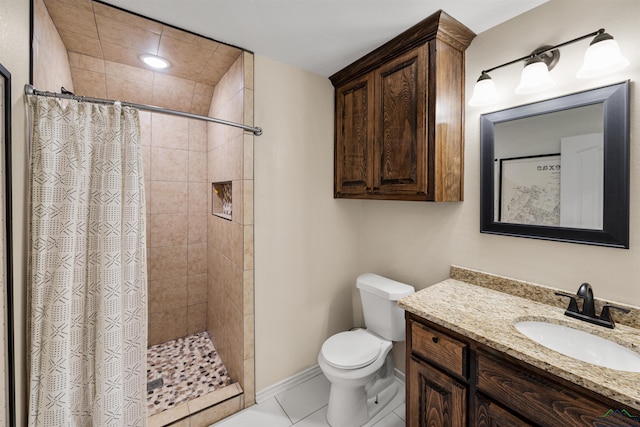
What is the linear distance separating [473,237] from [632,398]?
97 cm

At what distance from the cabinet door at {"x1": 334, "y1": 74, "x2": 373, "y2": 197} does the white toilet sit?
72 centimetres

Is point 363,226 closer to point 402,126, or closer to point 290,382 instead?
point 402,126

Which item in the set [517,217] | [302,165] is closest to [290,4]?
[302,165]

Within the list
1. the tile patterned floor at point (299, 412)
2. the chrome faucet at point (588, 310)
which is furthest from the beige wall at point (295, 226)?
the chrome faucet at point (588, 310)

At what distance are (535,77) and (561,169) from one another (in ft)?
1.49

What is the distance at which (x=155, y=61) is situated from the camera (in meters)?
1.93

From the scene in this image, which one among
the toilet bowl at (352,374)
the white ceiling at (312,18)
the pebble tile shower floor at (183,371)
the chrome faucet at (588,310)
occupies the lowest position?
the pebble tile shower floor at (183,371)

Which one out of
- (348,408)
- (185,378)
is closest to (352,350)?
(348,408)

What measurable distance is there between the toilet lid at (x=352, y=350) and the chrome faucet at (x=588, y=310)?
1036mm

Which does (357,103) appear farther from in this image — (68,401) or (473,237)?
(68,401)

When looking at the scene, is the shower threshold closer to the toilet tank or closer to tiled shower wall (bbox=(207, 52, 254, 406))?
tiled shower wall (bbox=(207, 52, 254, 406))

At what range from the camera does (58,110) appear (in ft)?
3.92

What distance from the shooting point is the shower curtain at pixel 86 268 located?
114cm

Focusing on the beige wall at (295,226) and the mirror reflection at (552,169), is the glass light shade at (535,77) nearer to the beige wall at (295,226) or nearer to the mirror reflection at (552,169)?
the mirror reflection at (552,169)
